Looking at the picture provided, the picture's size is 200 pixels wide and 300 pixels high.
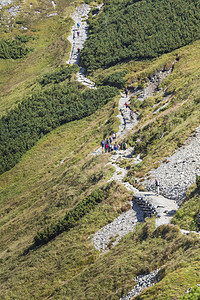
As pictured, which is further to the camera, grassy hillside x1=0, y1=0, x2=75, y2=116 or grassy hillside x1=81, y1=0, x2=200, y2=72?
grassy hillside x1=0, y1=0, x2=75, y2=116

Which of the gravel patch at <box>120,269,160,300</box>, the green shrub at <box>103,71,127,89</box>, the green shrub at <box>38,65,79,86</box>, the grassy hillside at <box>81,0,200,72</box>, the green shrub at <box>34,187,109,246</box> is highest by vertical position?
the grassy hillside at <box>81,0,200,72</box>

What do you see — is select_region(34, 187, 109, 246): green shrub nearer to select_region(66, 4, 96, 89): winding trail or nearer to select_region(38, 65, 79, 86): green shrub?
select_region(66, 4, 96, 89): winding trail

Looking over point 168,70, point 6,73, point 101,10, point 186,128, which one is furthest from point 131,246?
point 101,10

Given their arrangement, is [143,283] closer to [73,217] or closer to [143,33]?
[73,217]

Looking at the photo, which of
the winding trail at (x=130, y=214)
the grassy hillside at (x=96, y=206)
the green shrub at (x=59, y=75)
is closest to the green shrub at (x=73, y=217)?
the grassy hillside at (x=96, y=206)

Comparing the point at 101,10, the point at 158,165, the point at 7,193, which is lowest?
the point at 7,193

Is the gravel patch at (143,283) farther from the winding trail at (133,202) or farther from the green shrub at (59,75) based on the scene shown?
the green shrub at (59,75)

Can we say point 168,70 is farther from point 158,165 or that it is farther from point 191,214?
point 191,214

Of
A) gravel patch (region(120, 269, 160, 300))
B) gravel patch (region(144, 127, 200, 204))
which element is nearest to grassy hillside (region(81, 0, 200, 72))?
gravel patch (region(144, 127, 200, 204))

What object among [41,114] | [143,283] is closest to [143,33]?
[41,114]
